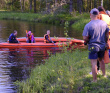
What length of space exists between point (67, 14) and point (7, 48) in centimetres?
1885

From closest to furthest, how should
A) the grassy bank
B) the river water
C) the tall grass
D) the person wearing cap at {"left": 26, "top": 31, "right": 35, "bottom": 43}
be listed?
the grassy bank
the tall grass
the river water
the person wearing cap at {"left": 26, "top": 31, "right": 35, "bottom": 43}

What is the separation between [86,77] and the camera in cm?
626

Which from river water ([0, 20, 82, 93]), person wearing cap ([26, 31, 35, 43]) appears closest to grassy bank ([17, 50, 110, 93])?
river water ([0, 20, 82, 93])

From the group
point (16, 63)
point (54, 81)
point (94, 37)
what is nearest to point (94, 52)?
point (94, 37)

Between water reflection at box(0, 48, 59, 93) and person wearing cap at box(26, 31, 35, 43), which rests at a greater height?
person wearing cap at box(26, 31, 35, 43)

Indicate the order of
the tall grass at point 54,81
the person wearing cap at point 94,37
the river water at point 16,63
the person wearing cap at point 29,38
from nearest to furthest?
the person wearing cap at point 94,37, the tall grass at point 54,81, the river water at point 16,63, the person wearing cap at point 29,38

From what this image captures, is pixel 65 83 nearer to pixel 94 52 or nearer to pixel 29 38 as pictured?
pixel 94 52

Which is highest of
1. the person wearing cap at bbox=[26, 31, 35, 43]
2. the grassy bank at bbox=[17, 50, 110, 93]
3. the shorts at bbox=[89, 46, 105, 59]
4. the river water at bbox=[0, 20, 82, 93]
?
the shorts at bbox=[89, 46, 105, 59]

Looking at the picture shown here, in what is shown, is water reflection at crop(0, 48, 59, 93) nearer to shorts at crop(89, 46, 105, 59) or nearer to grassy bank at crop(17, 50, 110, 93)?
grassy bank at crop(17, 50, 110, 93)

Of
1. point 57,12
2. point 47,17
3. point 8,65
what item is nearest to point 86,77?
point 8,65

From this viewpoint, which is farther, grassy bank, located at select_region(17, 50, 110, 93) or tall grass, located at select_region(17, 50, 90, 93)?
tall grass, located at select_region(17, 50, 90, 93)

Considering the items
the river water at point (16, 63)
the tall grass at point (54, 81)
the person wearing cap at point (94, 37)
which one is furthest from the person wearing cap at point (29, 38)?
the person wearing cap at point (94, 37)

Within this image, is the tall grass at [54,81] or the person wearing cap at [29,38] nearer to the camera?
the tall grass at [54,81]

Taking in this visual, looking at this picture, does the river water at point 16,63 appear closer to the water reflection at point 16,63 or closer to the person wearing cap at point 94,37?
the water reflection at point 16,63
